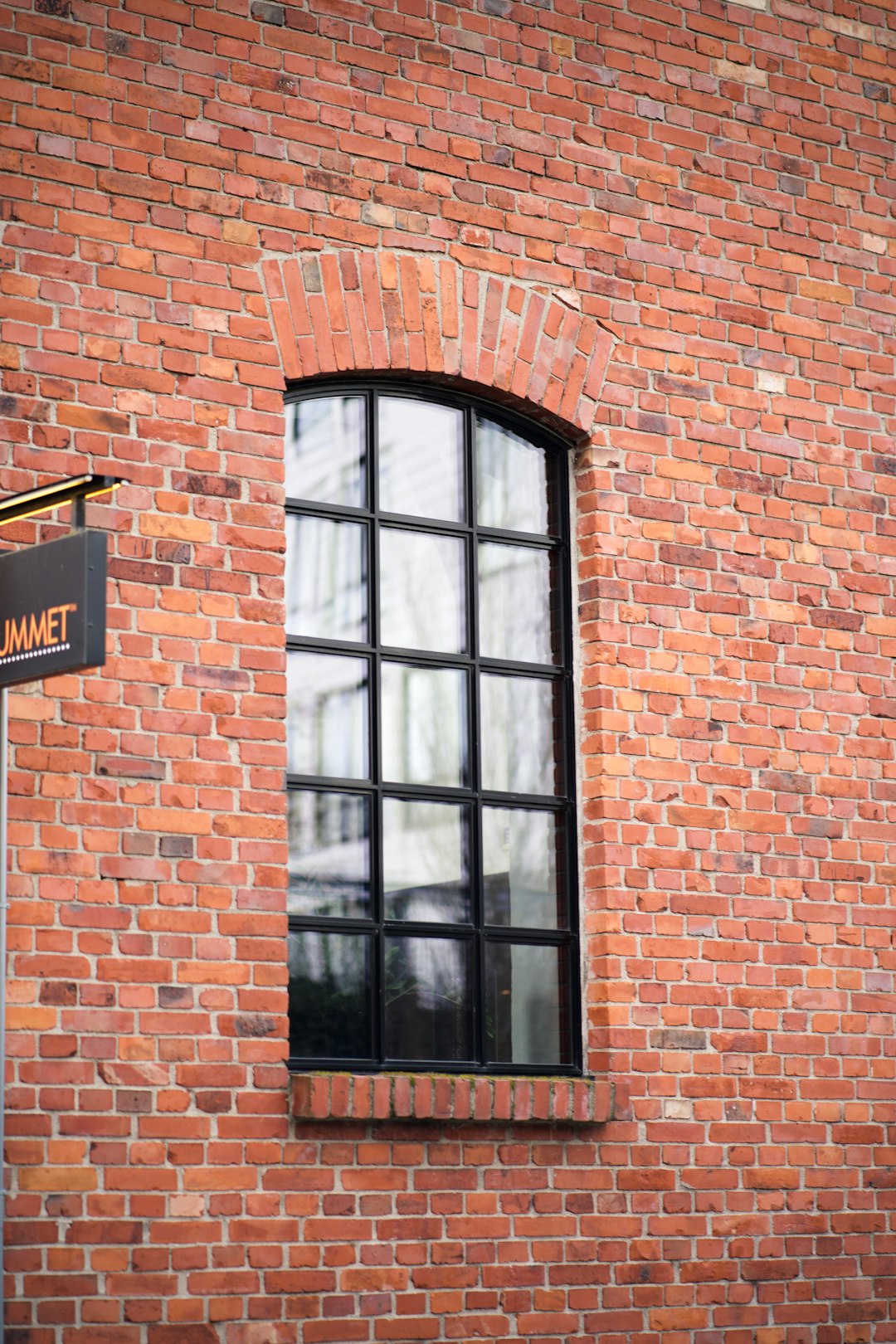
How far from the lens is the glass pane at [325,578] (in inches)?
247

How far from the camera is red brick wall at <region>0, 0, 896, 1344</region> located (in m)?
5.54

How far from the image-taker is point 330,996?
6102 millimetres

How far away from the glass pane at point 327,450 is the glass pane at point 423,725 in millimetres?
635

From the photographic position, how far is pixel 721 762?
22.4 feet

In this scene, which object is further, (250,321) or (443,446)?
(443,446)

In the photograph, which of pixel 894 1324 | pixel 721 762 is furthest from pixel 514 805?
pixel 894 1324

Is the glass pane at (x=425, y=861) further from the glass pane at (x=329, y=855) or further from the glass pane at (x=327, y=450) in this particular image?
the glass pane at (x=327, y=450)

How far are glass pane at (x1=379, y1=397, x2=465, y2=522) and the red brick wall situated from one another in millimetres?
241

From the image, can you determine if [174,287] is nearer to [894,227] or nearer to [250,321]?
[250,321]

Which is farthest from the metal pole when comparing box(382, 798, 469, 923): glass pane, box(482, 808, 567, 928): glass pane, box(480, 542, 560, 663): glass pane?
box(480, 542, 560, 663): glass pane

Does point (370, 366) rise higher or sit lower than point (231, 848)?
higher

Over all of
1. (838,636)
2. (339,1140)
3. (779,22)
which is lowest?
(339,1140)

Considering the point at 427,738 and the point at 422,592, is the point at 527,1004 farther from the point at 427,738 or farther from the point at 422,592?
the point at 422,592

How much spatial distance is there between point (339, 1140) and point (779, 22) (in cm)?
480
